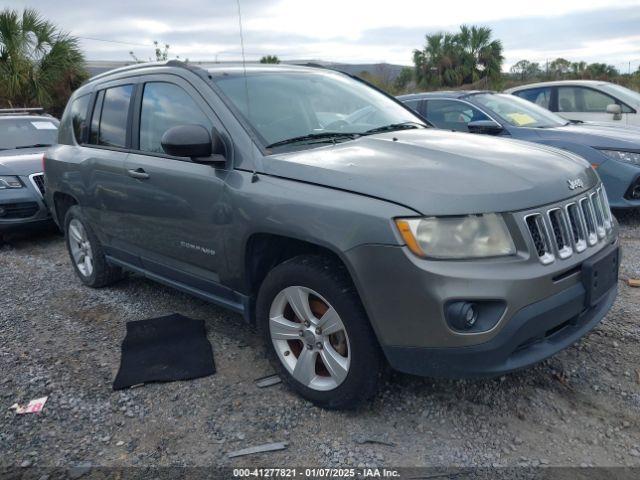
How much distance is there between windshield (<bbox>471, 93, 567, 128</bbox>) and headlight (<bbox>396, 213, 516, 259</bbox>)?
15.6ft

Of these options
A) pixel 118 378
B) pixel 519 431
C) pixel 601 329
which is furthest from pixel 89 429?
pixel 601 329

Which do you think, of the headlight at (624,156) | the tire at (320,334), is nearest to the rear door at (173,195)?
the tire at (320,334)

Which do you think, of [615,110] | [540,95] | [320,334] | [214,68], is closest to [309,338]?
[320,334]

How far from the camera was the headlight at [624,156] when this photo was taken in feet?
19.6

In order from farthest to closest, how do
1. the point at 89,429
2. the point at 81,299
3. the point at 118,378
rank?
1. the point at 81,299
2. the point at 118,378
3. the point at 89,429

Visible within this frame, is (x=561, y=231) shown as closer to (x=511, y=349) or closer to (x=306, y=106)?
(x=511, y=349)

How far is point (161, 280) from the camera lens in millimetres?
3988

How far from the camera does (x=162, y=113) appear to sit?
12.4 ft

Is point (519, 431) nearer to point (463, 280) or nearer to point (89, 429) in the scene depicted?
point (463, 280)

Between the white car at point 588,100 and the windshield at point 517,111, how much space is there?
65.6 inches

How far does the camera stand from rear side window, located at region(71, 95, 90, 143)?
15.6 feet

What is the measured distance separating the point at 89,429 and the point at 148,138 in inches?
75.1

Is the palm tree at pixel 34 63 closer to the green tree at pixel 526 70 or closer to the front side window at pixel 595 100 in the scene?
the front side window at pixel 595 100

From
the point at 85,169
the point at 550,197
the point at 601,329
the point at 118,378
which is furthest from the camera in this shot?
the point at 85,169
